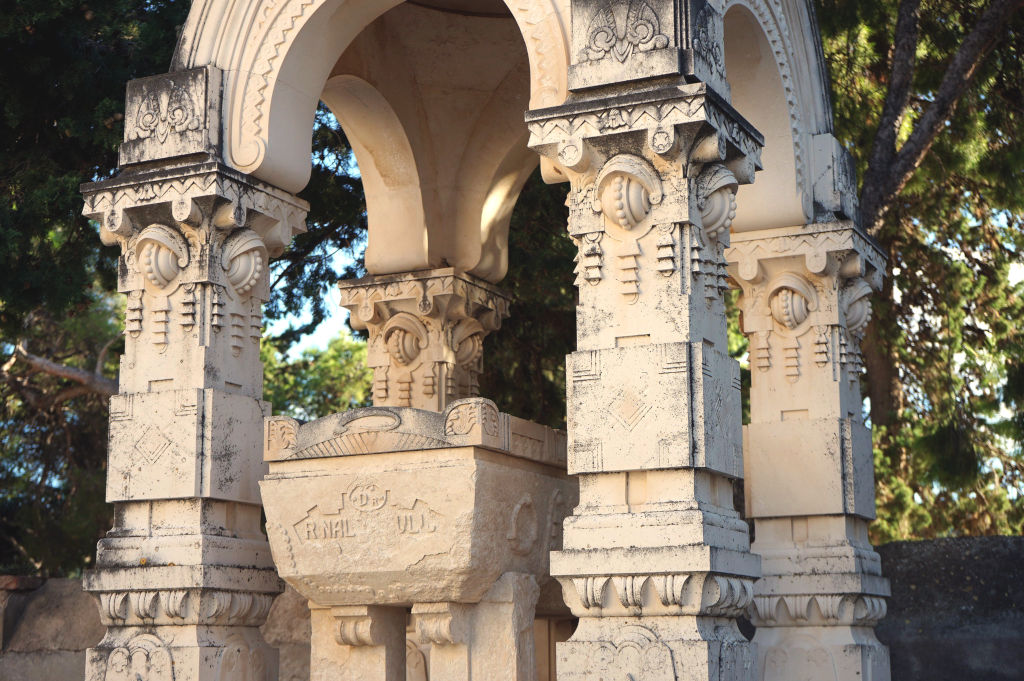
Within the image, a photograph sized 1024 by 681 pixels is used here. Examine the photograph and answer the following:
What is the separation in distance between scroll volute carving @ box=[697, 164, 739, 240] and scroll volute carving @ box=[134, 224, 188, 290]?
9.76 feet

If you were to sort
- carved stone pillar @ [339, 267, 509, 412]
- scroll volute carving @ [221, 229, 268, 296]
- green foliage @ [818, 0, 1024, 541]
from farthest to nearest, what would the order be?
green foliage @ [818, 0, 1024, 541] < carved stone pillar @ [339, 267, 509, 412] < scroll volute carving @ [221, 229, 268, 296]

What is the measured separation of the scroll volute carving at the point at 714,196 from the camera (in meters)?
6.58

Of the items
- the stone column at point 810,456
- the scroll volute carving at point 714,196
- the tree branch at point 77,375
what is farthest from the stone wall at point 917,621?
the tree branch at point 77,375

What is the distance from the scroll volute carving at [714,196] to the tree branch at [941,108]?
4.73m

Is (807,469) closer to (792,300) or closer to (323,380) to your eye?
(792,300)

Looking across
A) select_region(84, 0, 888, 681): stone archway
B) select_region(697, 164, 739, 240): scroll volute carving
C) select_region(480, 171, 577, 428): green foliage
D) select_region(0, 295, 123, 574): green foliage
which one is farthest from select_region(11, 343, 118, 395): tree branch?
select_region(697, 164, 739, 240): scroll volute carving

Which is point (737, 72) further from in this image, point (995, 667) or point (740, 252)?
point (995, 667)

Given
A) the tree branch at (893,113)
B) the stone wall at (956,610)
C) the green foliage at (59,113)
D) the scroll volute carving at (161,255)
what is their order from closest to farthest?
the scroll volute carving at (161,255), the stone wall at (956,610), the green foliage at (59,113), the tree branch at (893,113)

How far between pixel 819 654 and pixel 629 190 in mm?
3370

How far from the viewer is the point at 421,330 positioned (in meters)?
10.2

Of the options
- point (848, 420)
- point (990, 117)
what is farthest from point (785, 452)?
point (990, 117)

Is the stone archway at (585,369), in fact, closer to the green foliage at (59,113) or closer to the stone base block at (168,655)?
the stone base block at (168,655)

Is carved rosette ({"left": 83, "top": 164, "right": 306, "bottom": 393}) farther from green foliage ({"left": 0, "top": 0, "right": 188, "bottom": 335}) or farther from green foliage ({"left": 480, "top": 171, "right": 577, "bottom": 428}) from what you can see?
green foliage ({"left": 480, "top": 171, "right": 577, "bottom": 428})

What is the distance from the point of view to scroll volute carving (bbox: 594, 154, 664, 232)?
6469 millimetres
